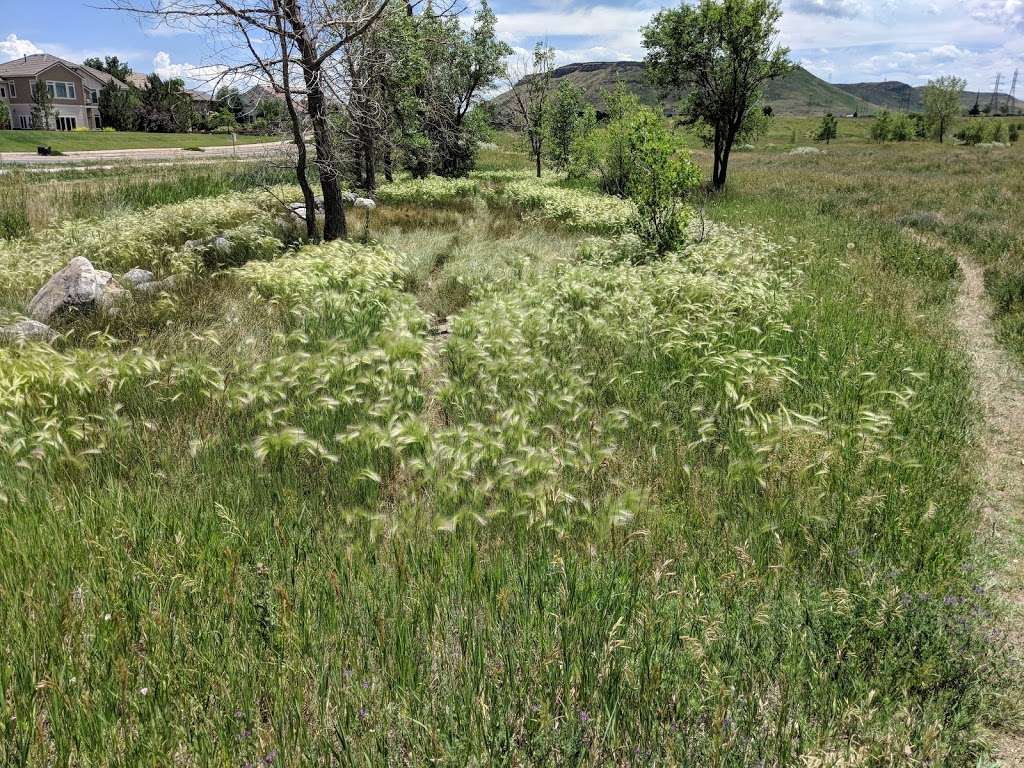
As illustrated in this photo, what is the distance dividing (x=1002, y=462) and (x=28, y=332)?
384 inches

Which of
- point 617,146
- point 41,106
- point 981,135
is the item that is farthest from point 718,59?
point 41,106

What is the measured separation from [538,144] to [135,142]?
43366 mm

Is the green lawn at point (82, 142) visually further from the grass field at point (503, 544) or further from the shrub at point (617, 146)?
the grass field at point (503, 544)

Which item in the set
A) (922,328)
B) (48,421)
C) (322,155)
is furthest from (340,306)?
(922,328)

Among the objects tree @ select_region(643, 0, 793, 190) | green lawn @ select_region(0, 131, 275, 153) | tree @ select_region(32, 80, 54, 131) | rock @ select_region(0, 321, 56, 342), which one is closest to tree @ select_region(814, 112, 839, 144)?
tree @ select_region(643, 0, 793, 190)

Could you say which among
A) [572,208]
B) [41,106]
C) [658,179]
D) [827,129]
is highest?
[827,129]

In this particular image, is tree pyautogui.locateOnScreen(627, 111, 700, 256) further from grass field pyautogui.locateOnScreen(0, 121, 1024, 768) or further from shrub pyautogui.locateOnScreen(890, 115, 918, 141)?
shrub pyautogui.locateOnScreen(890, 115, 918, 141)

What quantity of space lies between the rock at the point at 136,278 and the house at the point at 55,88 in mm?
85695

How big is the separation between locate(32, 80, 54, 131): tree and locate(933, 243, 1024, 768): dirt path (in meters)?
90.2

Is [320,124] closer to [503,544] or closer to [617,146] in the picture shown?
[617,146]

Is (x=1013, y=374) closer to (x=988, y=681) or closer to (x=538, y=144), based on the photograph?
(x=988, y=681)

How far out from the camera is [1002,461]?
15.7ft

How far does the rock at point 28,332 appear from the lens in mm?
6534

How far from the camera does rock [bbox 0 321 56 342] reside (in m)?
6.53
